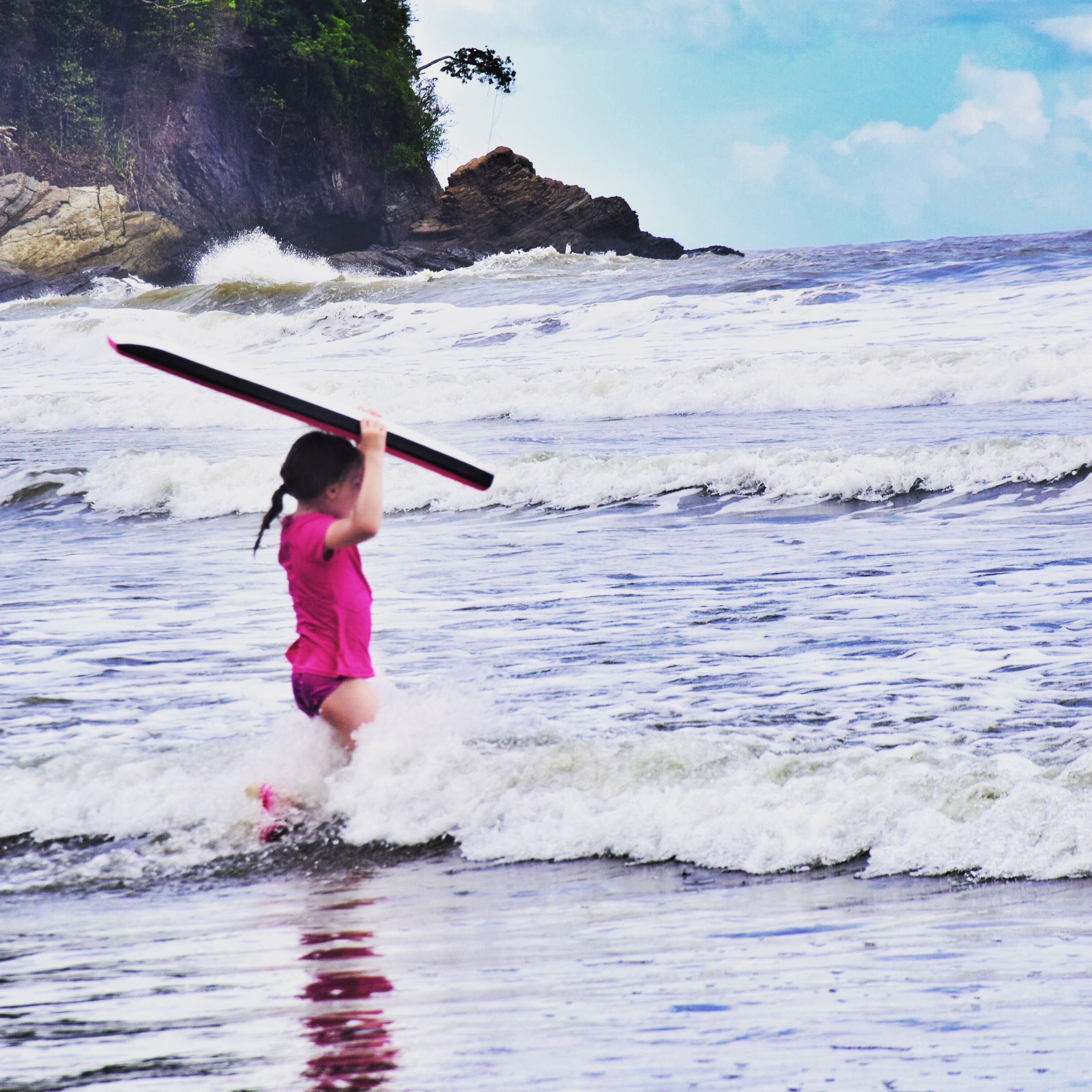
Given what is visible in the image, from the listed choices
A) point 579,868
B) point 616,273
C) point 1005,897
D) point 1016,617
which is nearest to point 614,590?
point 1016,617

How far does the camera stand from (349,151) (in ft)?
183

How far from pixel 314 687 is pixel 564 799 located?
2.78 ft

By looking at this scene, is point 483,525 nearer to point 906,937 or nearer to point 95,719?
point 95,719

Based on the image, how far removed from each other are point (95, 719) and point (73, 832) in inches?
37.9

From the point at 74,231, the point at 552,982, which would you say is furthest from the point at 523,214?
the point at 552,982

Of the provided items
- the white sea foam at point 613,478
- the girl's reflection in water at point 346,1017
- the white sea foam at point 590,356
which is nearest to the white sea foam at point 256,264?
the white sea foam at point 590,356

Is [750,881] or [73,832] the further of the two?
[73,832]

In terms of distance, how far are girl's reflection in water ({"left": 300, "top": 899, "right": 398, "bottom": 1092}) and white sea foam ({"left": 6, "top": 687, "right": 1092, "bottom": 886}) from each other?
0.72 metres

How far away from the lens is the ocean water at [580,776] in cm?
233

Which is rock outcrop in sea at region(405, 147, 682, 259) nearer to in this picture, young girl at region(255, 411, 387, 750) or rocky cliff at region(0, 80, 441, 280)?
rocky cliff at region(0, 80, 441, 280)

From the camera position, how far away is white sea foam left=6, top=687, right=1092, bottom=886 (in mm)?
3223

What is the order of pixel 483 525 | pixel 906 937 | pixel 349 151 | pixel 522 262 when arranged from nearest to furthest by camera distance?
pixel 906 937 < pixel 483 525 < pixel 522 262 < pixel 349 151

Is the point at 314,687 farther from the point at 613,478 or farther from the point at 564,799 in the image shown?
the point at 613,478

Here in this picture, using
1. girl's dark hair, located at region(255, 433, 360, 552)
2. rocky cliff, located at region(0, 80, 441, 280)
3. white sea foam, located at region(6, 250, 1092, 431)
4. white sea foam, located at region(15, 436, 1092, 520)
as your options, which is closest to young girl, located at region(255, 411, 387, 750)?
girl's dark hair, located at region(255, 433, 360, 552)
